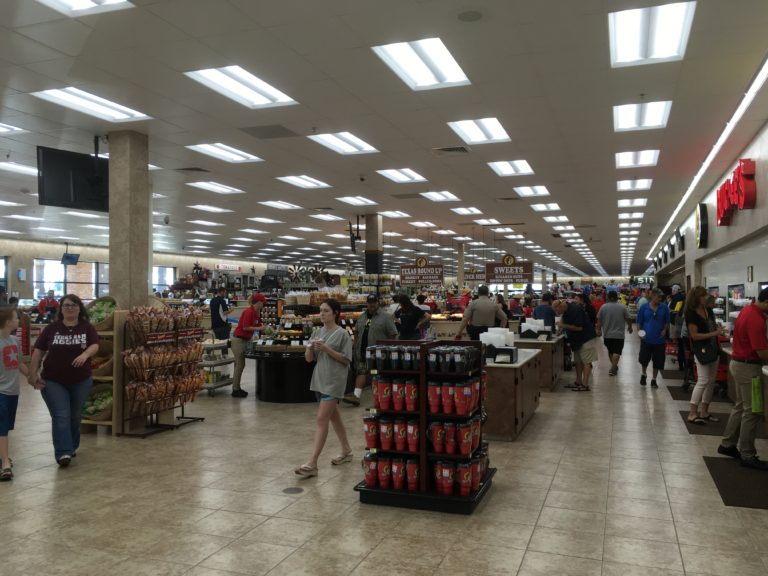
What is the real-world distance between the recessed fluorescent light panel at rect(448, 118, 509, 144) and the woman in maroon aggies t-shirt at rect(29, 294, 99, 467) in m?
5.40

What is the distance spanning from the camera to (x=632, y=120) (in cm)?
852

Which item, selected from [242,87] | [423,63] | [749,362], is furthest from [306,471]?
[242,87]

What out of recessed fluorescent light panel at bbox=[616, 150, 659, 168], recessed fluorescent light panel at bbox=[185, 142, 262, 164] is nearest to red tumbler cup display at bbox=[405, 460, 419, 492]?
recessed fluorescent light panel at bbox=[185, 142, 262, 164]

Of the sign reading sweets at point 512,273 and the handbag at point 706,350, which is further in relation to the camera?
the sign reading sweets at point 512,273

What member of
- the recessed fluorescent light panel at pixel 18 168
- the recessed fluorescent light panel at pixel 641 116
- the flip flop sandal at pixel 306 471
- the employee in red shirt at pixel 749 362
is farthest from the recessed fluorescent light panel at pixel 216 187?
the employee in red shirt at pixel 749 362

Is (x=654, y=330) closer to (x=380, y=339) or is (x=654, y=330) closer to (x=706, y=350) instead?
(x=706, y=350)

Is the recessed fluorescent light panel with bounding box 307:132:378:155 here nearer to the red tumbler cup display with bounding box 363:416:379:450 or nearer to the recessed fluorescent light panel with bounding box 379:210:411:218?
the red tumbler cup display with bounding box 363:416:379:450

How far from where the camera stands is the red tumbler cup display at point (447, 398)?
445cm

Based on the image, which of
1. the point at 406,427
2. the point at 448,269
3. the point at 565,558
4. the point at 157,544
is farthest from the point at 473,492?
the point at 448,269

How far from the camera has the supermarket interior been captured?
4.06 m

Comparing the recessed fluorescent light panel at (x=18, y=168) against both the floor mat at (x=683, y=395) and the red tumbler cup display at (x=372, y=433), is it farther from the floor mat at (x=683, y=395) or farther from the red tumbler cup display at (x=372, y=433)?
the floor mat at (x=683, y=395)

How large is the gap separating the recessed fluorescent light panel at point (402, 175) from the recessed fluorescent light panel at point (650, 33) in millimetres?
5724

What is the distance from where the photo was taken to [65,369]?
18.6ft

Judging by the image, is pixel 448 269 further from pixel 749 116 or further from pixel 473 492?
pixel 473 492
